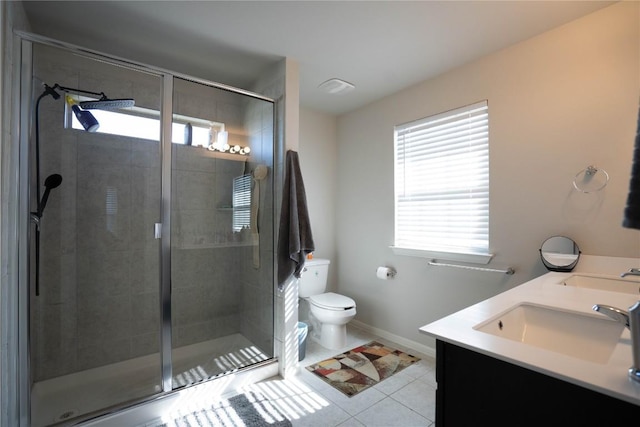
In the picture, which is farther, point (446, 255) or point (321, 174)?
point (321, 174)

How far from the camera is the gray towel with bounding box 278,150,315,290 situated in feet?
7.32

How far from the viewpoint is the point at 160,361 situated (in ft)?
6.83

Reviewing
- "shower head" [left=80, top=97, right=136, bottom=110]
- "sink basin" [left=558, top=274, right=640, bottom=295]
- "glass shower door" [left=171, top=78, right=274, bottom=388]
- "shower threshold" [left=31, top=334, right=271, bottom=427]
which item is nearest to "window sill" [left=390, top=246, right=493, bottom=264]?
"sink basin" [left=558, top=274, right=640, bottom=295]

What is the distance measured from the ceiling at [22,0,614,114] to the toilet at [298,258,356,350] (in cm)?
184

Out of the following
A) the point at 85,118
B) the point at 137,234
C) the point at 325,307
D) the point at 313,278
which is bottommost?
the point at 325,307

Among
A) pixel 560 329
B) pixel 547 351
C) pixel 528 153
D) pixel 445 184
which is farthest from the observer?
pixel 445 184

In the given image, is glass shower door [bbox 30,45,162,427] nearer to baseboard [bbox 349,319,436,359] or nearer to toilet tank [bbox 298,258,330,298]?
toilet tank [bbox 298,258,330,298]

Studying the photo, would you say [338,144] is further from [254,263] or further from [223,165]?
[254,263]

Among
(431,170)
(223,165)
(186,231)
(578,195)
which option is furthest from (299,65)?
(578,195)

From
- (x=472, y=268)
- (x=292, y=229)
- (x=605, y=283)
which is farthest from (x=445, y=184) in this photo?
(x=292, y=229)

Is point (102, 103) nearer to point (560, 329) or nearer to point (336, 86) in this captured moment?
point (336, 86)

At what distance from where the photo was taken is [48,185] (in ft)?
6.23

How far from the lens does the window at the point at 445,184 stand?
7.42 ft

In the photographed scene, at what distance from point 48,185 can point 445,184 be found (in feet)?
9.48
